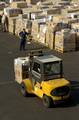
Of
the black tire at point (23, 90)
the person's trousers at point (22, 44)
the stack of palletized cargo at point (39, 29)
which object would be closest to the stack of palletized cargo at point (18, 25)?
the stack of palletized cargo at point (39, 29)

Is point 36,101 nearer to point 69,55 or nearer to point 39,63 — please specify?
point 39,63

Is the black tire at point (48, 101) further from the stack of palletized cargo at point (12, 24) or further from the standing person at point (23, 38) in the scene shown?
the stack of palletized cargo at point (12, 24)

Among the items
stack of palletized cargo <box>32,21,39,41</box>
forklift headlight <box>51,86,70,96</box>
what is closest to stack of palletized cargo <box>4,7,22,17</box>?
stack of palletized cargo <box>32,21,39,41</box>

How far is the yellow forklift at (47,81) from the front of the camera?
17.8m

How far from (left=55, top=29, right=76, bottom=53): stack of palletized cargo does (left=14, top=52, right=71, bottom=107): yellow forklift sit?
346 inches

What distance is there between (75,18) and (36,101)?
613 inches

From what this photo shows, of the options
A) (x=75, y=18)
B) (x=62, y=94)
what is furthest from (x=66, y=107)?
(x=75, y=18)

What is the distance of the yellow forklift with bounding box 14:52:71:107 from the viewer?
1781cm

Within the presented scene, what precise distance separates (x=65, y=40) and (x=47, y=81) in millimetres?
10402

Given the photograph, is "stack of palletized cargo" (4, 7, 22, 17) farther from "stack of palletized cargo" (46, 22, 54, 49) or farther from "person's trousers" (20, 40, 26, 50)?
"person's trousers" (20, 40, 26, 50)

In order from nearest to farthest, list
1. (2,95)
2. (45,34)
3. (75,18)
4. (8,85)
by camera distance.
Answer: (2,95)
(8,85)
(45,34)
(75,18)

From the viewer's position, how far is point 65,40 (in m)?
28.2

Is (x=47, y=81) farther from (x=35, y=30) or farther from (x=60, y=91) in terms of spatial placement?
(x=35, y=30)

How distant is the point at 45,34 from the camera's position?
99.7 feet
